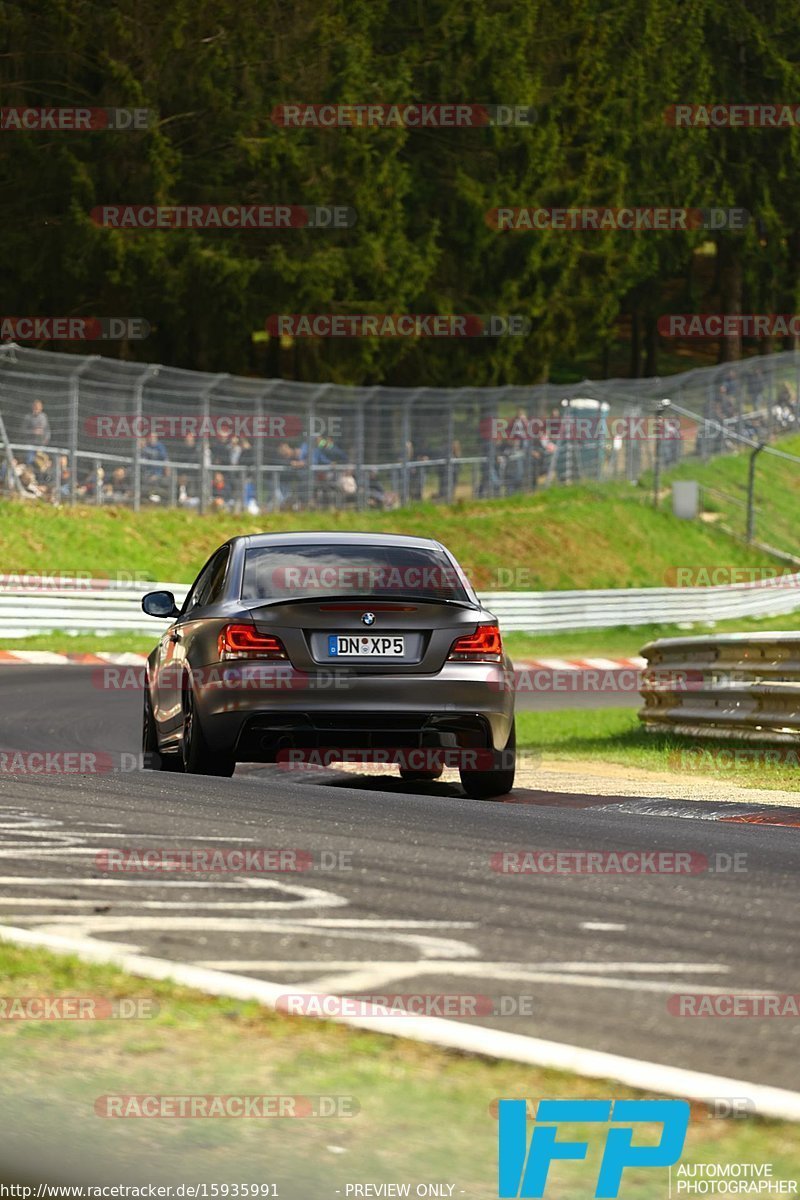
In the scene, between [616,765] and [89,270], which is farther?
[89,270]

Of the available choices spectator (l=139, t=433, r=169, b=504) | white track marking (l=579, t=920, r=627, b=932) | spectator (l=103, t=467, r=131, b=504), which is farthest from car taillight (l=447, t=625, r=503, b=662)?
spectator (l=103, t=467, r=131, b=504)

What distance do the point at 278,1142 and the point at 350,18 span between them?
4786 cm

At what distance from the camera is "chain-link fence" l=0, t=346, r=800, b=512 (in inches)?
1291

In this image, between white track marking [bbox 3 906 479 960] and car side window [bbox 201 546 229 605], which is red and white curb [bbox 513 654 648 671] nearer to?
car side window [bbox 201 546 229 605]

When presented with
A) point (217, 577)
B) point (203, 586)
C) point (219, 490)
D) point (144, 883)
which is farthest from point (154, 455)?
point (144, 883)

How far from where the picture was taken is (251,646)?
11078 millimetres

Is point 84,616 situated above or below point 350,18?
below

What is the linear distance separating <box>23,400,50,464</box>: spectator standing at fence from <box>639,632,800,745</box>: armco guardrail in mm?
16398

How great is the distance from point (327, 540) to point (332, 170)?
36.5 m

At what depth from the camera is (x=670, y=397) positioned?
4912cm

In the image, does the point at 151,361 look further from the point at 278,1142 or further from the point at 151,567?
the point at 278,1142

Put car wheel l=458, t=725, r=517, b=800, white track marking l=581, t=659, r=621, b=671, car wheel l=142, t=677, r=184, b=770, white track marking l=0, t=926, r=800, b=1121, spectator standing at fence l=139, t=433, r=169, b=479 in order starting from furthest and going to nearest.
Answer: spectator standing at fence l=139, t=433, r=169, b=479, white track marking l=581, t=659, r=621, b=671, car wheel l=142, t=677, r=184, b=770, car wheel l=458, t=725, r=517, b=800, white track marking l=0, t=926, r=800, b=1121

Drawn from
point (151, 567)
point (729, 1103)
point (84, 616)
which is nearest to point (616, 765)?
point (729, 1103)

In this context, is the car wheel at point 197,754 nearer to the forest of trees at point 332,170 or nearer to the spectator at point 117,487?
the spectator at point 117,487
